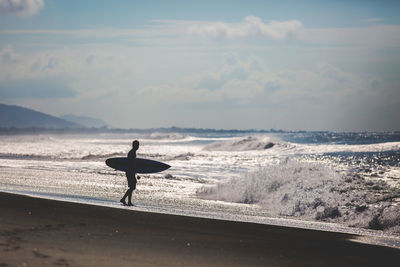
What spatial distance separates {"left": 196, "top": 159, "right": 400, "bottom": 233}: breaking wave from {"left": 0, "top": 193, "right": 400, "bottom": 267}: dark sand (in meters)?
2.94

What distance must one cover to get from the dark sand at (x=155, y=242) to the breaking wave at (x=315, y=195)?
294 centimetres

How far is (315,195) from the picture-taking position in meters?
14.8

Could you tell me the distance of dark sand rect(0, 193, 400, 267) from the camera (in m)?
6.59

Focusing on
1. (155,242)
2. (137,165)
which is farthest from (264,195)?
(155,242)

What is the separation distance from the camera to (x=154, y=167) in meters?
17.0

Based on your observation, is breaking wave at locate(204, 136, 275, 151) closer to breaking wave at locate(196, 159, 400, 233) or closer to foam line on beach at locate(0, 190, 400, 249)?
breaking wave at locate(196, 159, 400, 233)

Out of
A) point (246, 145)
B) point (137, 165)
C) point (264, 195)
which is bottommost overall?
point (264, 195)

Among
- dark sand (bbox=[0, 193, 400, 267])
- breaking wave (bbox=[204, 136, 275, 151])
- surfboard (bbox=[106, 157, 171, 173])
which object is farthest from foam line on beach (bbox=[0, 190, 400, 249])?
breaking wave (bbox=[204, 136, 275, 151])

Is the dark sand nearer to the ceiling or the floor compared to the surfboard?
nearer to the floor

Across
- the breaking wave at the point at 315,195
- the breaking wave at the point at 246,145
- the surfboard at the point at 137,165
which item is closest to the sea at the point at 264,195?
the breaking wave at the point at 315,195

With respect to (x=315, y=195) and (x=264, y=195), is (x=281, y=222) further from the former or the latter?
(x=264, y=195)

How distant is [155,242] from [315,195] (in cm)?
809

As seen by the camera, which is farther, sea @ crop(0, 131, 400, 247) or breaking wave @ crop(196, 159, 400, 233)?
breaking wave @ crop(196, 159, 400, 233)

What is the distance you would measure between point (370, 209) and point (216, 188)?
6068mm
